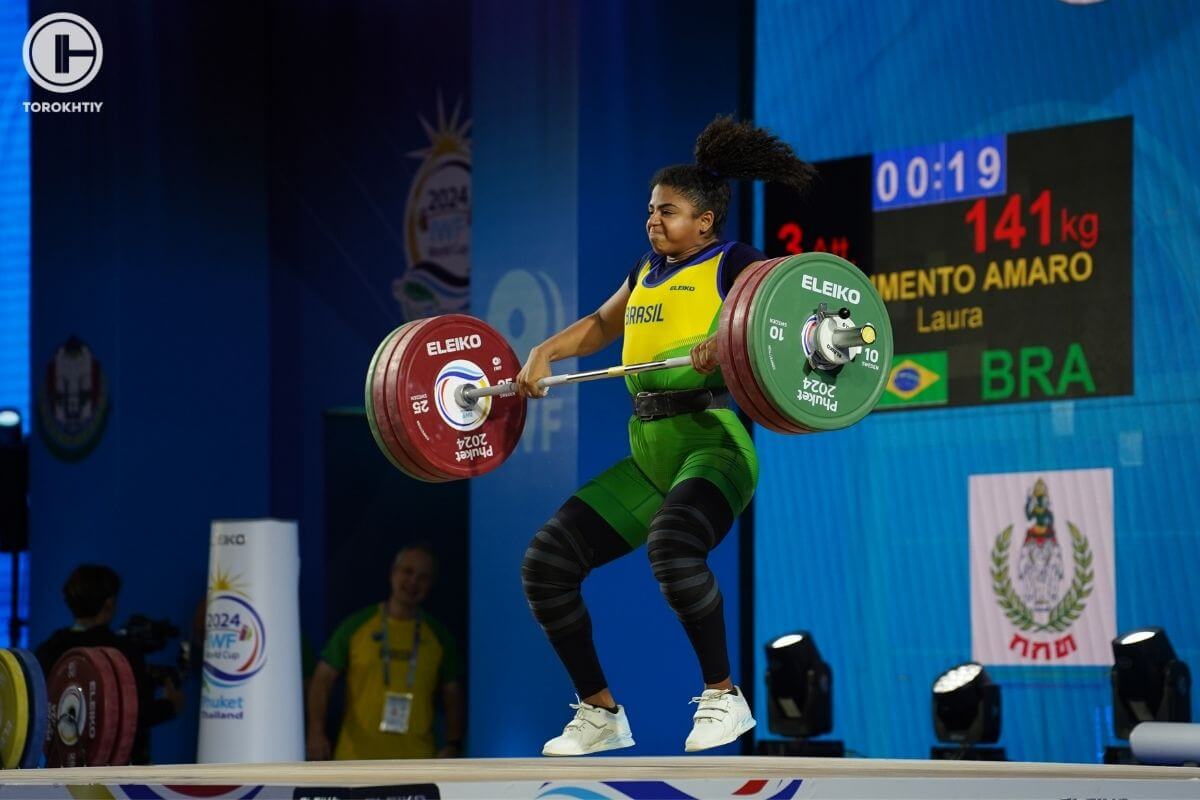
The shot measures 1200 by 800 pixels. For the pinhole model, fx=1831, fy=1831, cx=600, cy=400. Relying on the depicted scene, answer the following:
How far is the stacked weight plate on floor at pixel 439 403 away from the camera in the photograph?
4.69m

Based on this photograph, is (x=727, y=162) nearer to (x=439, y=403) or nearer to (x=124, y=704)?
(x=439, y=403)

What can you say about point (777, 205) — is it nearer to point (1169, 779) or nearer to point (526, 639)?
point (526, 639)

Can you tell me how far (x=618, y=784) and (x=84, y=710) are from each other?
3.82 m

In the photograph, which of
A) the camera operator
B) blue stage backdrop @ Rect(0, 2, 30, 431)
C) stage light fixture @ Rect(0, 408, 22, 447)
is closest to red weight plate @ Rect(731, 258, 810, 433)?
the camera operator

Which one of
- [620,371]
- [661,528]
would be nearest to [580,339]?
[620,371]

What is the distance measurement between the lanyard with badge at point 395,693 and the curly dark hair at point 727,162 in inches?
149

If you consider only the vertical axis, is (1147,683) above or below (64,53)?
below

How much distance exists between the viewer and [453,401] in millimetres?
4797

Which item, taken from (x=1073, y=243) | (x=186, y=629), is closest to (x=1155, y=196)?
(x=1073, y=243)

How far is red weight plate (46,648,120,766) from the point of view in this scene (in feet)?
21.2

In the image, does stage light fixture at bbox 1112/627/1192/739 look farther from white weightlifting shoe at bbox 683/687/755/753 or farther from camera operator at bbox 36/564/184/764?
camera operator at bbox 36/564/184/764

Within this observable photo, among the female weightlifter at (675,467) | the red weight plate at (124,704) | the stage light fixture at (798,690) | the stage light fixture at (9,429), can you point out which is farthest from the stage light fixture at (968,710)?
the stage light fixture at (9,429)

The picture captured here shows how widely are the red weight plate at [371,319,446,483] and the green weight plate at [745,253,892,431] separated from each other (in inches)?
41.3

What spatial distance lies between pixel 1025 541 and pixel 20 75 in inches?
219
